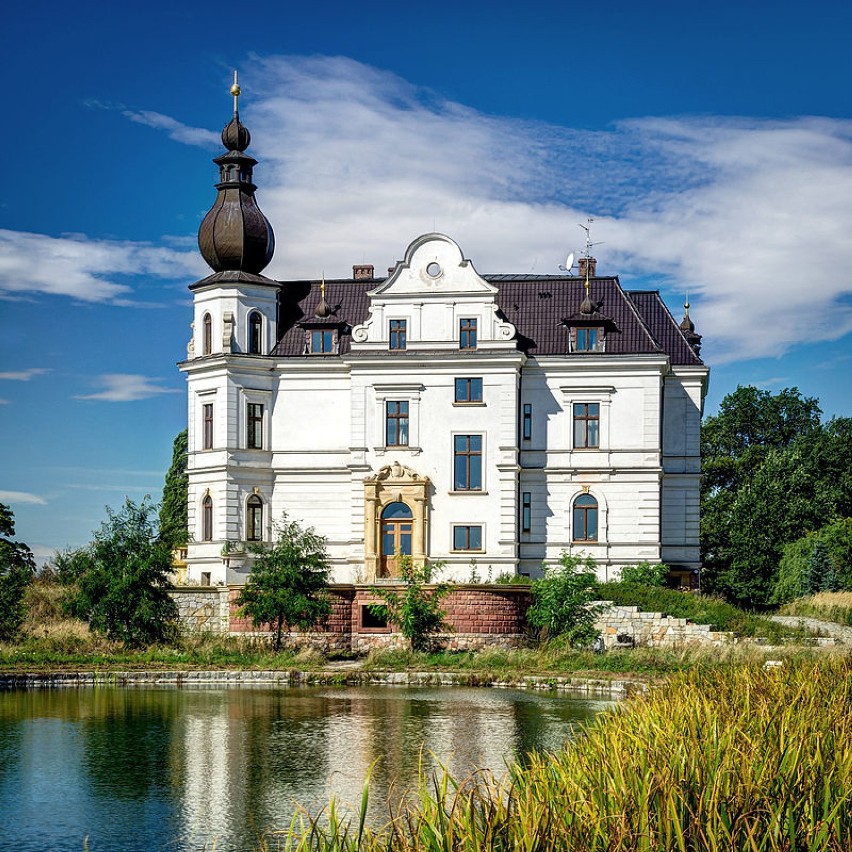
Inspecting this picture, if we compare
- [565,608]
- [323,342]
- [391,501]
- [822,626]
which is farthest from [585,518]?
[323,342]

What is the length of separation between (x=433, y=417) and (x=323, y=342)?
5.05 metres

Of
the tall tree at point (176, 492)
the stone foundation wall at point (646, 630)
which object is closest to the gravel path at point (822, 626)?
the stone foundation wall at point (646, 630)

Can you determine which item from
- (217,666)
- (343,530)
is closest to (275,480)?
(343,530)

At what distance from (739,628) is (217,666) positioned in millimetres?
Result: 13655

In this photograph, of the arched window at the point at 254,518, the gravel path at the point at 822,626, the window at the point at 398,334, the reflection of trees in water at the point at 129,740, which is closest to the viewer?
the reflection of trees in water at the point at 129,740

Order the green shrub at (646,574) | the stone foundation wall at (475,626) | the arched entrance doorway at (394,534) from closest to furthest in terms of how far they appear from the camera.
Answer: the stone foundation wall at (475,626)
the green shrub at (646,574)
the arched entrance doorway at (394,534)

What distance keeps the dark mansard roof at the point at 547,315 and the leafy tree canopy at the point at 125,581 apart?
34.5 ft

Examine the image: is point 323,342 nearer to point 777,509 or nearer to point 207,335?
point 207,335

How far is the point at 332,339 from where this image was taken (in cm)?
4638

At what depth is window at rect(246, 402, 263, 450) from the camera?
150 feet

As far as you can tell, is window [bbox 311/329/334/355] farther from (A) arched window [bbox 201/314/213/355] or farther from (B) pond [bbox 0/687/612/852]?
(B) pond [bbox 0/687/612/852]

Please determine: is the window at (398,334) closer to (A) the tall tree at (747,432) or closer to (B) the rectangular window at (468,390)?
(B) the rectangular window at (468,390)

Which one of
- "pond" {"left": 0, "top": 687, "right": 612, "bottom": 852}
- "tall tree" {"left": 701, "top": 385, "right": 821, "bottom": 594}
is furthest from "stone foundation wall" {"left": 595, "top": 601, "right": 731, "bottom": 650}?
"tall tree" {"left": 701, "top": 385, "right": 821, "bottom": 594}

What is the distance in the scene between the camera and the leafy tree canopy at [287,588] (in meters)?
37.6
